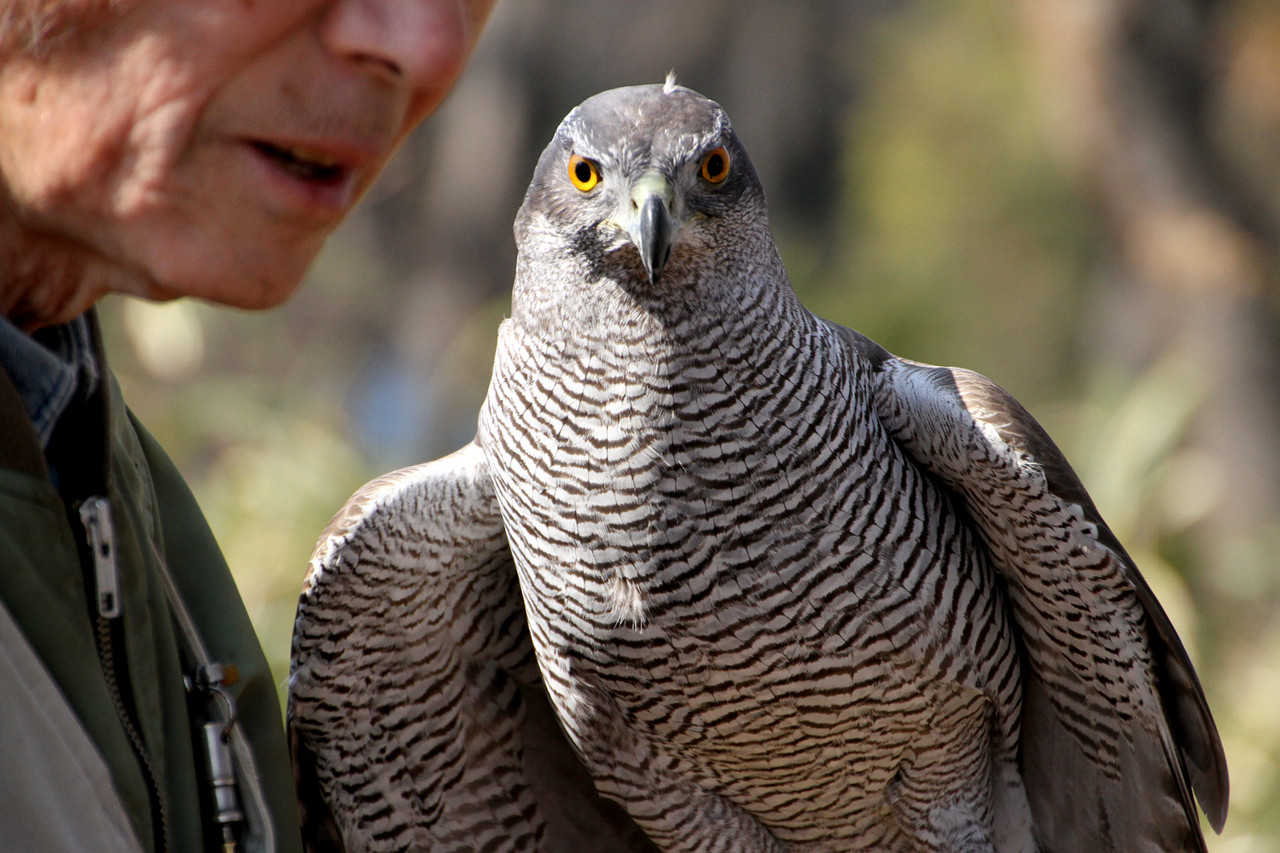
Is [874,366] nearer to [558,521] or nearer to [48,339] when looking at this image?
[558,521]

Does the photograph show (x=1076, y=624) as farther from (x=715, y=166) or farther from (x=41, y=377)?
(x=41, y=377)

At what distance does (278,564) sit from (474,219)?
6955mm

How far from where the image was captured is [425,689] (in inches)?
105

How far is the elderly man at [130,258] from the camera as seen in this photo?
1.48 meters

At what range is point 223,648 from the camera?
2061 mm

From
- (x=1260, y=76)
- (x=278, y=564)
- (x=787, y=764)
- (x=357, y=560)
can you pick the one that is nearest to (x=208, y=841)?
(x=357, y=560)

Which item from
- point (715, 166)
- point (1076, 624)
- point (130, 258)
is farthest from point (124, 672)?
point (1076, 624)

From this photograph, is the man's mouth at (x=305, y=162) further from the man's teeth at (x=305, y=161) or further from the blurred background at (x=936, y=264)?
the blurred background at (x=936, y=264)

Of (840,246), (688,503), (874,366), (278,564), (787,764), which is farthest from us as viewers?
(840,246)

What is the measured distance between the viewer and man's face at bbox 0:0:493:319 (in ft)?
4.97

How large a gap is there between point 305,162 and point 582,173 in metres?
0.82

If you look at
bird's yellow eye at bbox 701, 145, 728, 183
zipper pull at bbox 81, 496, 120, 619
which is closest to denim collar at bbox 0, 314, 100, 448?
zipper pull at bbox 81, 496, 120, 619

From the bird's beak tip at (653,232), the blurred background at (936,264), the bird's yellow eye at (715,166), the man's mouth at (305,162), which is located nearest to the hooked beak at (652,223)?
the bird's beak tip at (653,232)

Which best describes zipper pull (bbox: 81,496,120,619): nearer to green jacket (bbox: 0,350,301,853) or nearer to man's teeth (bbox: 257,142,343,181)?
green jacket (bbox: 0,350,301,853)
